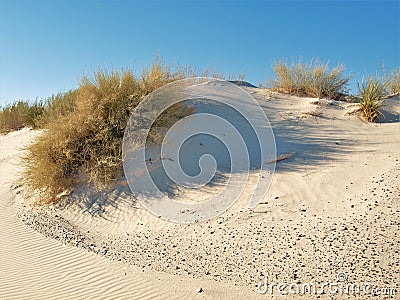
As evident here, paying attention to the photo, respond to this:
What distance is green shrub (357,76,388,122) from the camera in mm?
9172

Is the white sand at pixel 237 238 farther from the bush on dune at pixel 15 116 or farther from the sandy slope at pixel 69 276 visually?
the bush on dune at pixel 15 116

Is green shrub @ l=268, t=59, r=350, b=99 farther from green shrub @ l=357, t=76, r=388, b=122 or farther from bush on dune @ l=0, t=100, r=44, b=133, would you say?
bush on dune @ l=0, t=100, r=44, b=133

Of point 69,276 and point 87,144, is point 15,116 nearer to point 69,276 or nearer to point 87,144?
point 87,144

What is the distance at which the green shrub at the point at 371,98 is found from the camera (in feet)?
30.1

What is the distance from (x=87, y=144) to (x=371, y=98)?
8092 millimetres

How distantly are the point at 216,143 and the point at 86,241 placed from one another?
3850 mm

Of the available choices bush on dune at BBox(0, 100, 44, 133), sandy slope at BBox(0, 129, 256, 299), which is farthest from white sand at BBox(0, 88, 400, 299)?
bush on dune at BBox(0, 100, 44, 133)

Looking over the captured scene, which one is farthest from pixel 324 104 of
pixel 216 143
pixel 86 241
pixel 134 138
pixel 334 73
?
pixel 86 241

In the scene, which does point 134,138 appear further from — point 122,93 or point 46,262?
point 46,262

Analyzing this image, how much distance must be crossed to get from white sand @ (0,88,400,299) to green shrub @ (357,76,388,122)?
1451mm

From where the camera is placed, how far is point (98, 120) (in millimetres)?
7922

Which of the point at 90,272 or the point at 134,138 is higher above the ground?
the point at 134,138

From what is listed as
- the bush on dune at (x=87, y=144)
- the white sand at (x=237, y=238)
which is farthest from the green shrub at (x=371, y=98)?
the bush on dune at (x=87, y=144)

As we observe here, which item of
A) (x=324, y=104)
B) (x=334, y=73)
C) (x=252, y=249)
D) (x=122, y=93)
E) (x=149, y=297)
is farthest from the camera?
(x=334, y=73)
